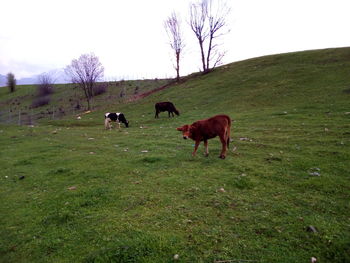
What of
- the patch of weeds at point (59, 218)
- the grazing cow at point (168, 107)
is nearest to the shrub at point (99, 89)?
the grazing cow at point (168, 107)

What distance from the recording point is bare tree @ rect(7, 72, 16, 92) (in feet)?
240

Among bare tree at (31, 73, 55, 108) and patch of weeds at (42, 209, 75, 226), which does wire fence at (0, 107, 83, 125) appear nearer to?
bare tree at (31, 73, 55, 108)

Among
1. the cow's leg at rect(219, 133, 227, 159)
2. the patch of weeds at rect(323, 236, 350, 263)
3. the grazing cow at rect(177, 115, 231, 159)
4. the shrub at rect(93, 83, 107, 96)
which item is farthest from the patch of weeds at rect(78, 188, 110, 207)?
the shrub at rect(93, 83, 107, 96)

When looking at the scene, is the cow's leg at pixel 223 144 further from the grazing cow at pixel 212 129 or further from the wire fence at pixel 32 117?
the wire fence at pixel 32 117

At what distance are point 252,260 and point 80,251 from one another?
2958 mm

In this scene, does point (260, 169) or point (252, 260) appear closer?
point (252, 260)

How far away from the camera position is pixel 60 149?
43.9ft

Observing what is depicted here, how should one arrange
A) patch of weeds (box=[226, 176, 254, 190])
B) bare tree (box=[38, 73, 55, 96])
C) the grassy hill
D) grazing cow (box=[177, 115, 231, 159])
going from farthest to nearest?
bare tree (box=[38, 73, 55, 96]) < grazing cow (box=[177, 115, 231, 159]) < patch of weeds (box=[226, 176, 254, 190]) < the grassy hill

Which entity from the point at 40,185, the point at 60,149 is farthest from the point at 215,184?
the point at 60,149

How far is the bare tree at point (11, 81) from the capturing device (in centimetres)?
7300

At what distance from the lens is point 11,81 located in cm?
7281

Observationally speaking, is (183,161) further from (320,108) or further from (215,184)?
(320,108)

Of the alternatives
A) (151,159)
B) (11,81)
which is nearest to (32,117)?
(151,159)

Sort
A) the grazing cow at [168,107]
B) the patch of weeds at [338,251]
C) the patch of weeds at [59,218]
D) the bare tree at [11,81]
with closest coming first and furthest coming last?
the patch of weeds at [338,251] → the patch of weeds at [59,218] → the grazing cow at [168,107] → the bare tree at [11,81]
